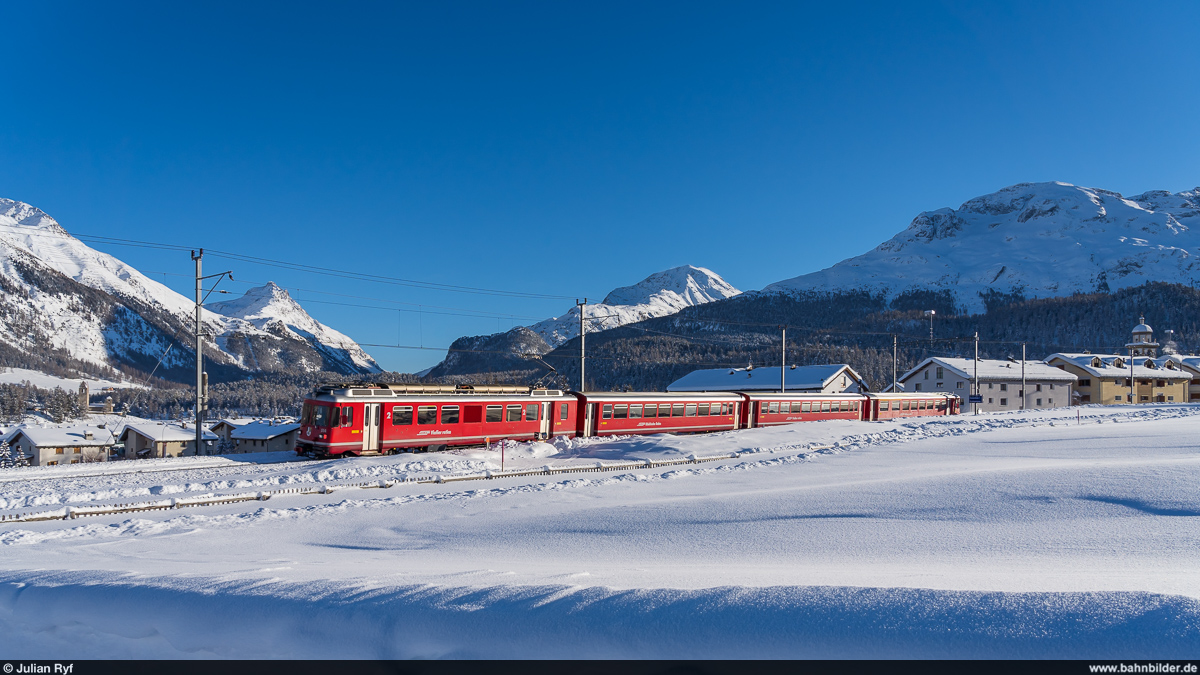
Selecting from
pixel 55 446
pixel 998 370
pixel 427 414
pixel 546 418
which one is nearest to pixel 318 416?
pixel 427 414

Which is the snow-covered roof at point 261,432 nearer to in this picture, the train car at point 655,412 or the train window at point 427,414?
the train car at point 655,412

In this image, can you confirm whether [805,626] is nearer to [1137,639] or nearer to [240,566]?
[1137,639]

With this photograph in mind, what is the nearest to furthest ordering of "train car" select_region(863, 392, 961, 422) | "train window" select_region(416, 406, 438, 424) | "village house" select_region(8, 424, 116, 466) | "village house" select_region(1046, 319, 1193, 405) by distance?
"train window" select_region(416, 406, 438, 424), "train car" select_region(863, 392, 961, 422), "village house" select_region(8, 424, 116, 466), "village house" select_region(1046, 319, 1193, 405)

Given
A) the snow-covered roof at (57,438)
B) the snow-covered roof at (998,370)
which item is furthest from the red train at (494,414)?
the snow-covered roof at (57,438)

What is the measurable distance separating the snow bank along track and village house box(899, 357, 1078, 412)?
52453mm

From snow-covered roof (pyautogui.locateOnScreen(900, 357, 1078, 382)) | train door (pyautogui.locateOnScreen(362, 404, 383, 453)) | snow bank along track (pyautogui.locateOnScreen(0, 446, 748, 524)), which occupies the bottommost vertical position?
snow bank along track (pyautogui.locateOnScreen(0, 446, 748, 524))

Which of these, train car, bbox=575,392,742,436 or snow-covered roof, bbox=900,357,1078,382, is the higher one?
snow-covered roof, bbox=900,357,1078,382

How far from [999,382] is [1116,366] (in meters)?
22.2

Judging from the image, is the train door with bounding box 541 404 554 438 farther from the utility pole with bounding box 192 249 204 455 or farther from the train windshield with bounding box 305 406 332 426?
the utility pole with bounding box 192 249 204 455

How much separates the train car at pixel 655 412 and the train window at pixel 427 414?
773cm

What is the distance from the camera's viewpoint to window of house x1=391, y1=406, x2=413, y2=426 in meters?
26.0

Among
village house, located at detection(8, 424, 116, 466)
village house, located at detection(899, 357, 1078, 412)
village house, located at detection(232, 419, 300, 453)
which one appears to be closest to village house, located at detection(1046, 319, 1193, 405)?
village house, located at detection(899, 357, 1078, 412)

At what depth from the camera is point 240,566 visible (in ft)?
27.1

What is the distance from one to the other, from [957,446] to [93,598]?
83.7 feet
